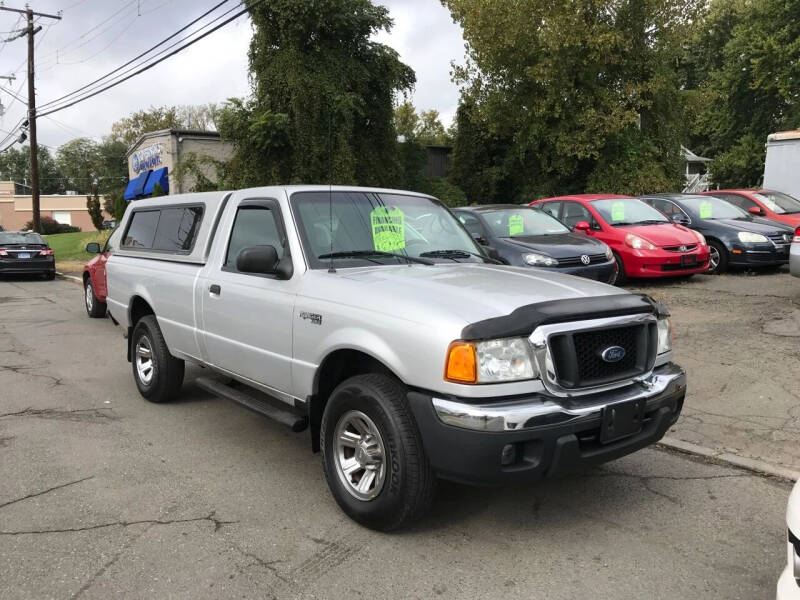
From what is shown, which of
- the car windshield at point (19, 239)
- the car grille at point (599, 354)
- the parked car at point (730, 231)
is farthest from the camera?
the car windshield at point (19, 239)

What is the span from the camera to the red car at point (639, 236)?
425 inches

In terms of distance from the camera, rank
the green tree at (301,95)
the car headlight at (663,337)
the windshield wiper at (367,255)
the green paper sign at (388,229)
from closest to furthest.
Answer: the car headlight at (663,337)
the windshield wiper at (367,255)
the green paper sign at (388,229)
the green tree at (301,95)

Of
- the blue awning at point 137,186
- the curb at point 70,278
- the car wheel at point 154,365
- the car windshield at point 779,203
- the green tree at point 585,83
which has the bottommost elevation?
the curb at point 70,278

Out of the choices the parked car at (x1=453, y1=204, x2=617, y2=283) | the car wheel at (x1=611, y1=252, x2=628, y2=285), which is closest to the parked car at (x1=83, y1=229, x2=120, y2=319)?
the parked car at (x1=453, y1=204, x2=617, y2=283)

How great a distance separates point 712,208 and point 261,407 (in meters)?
11.6

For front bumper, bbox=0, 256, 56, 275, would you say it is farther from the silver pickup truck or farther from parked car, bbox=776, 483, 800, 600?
parked car, bbox=776, 483, 800, 600

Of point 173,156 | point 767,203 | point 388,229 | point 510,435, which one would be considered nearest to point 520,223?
point 388,229

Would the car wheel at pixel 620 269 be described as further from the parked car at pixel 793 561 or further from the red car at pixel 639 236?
the parked car at pixel 793 561

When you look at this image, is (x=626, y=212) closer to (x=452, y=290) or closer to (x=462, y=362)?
(x=452, y=290)

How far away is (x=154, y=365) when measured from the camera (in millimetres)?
5773

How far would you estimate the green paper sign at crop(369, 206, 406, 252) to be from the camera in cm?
440

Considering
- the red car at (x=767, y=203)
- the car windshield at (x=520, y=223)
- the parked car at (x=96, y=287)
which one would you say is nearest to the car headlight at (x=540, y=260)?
the car windshield at (x=520, y=223)

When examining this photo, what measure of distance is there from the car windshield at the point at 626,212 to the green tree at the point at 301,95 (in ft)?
41.5

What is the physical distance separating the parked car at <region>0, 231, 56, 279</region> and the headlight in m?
15.8
